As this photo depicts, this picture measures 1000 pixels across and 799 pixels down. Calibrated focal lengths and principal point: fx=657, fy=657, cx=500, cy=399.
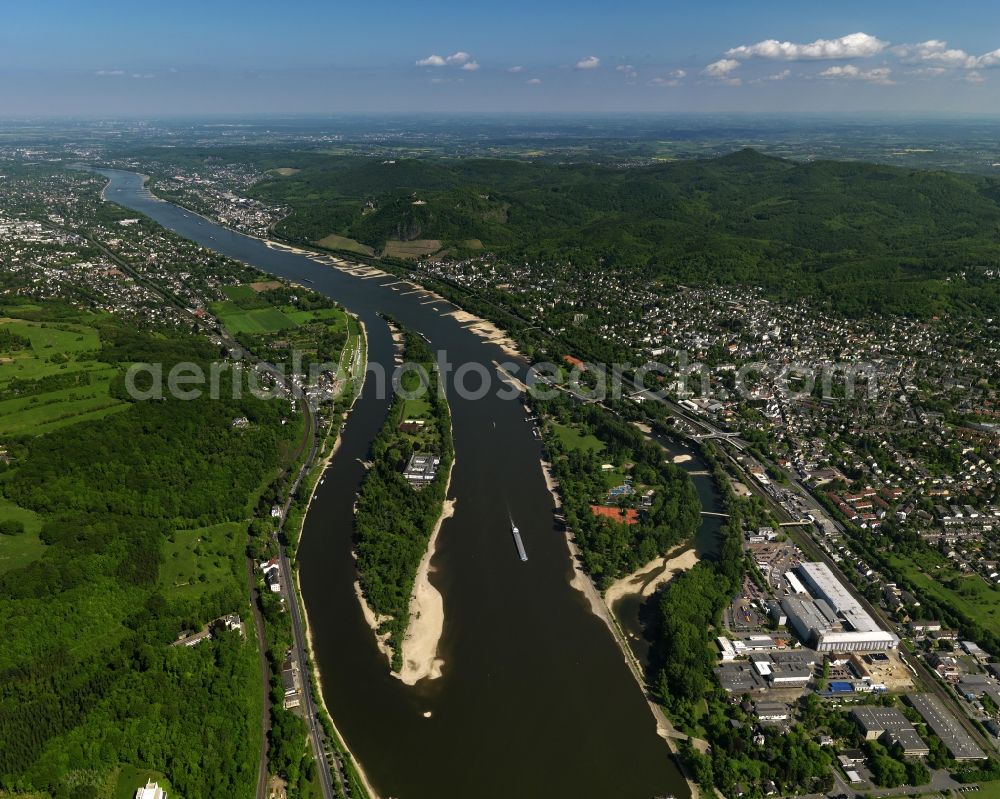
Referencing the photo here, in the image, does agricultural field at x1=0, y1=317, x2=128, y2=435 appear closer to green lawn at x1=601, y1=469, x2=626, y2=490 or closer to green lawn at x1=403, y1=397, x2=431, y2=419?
green lawn at x1=403, y1=397, x2=431, y2=419

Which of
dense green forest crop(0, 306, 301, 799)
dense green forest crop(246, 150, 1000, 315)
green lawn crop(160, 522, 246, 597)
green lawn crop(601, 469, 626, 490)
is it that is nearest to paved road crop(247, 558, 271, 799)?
dense green forest crop(0, 306, 301, 799)

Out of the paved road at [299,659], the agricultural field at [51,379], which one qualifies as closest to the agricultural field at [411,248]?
the agricultural field at [51,379]

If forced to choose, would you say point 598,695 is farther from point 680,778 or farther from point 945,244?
point 945,244

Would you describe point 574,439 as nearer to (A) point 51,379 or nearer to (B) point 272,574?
(B) point 272,574

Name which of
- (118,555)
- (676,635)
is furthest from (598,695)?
(118,555)

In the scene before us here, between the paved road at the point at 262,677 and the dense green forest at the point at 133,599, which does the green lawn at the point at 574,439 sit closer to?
the dense green forest at the point at 133,599

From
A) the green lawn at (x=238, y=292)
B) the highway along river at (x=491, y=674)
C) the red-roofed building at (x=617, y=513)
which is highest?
the green lawn at (x=238, y=292)

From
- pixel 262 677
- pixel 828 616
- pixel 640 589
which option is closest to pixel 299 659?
pixel 262 677

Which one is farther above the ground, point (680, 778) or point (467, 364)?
point (467, 364)
